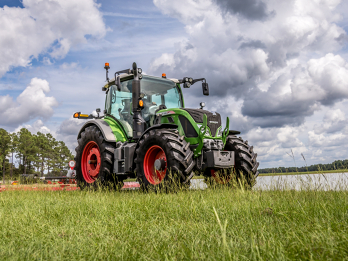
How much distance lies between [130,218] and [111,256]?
1.23 m

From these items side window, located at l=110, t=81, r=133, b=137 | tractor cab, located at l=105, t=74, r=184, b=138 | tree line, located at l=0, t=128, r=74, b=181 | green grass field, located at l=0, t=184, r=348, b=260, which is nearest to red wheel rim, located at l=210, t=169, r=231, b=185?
tractor cab, located at l=105, t=74, r=184, b=138

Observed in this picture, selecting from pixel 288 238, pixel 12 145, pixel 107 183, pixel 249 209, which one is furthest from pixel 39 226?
pixel 12 145

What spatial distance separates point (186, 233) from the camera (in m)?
2.63

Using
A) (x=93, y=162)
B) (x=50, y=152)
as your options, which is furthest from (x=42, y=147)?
(x=93, y=162)

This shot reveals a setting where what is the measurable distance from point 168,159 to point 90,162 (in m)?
3.16

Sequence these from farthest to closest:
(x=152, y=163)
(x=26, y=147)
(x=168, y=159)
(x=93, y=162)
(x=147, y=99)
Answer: (x=26, y=147)
(x=93, y=162)
(x=147, y=99)
(x=152, y=163)
(x=168, y=159)

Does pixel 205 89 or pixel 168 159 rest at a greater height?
pixel 205 89

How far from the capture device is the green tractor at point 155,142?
5965mm

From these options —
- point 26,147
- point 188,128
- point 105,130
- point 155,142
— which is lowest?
point 155,142

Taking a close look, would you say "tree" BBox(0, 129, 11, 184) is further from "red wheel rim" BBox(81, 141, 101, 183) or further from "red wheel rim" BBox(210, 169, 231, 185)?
"red wheel rim" BBox(210, 169, 231, 185)

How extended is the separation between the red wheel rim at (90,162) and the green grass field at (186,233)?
3.77 m

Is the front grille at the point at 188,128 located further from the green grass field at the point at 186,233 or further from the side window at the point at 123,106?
the green grass field at the point at 186,233

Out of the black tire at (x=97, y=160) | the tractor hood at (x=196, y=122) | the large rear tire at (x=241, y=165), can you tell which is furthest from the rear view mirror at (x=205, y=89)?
the black tire at (x=97, y=160)

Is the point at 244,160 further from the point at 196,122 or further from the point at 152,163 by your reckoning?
the point at 152,163
